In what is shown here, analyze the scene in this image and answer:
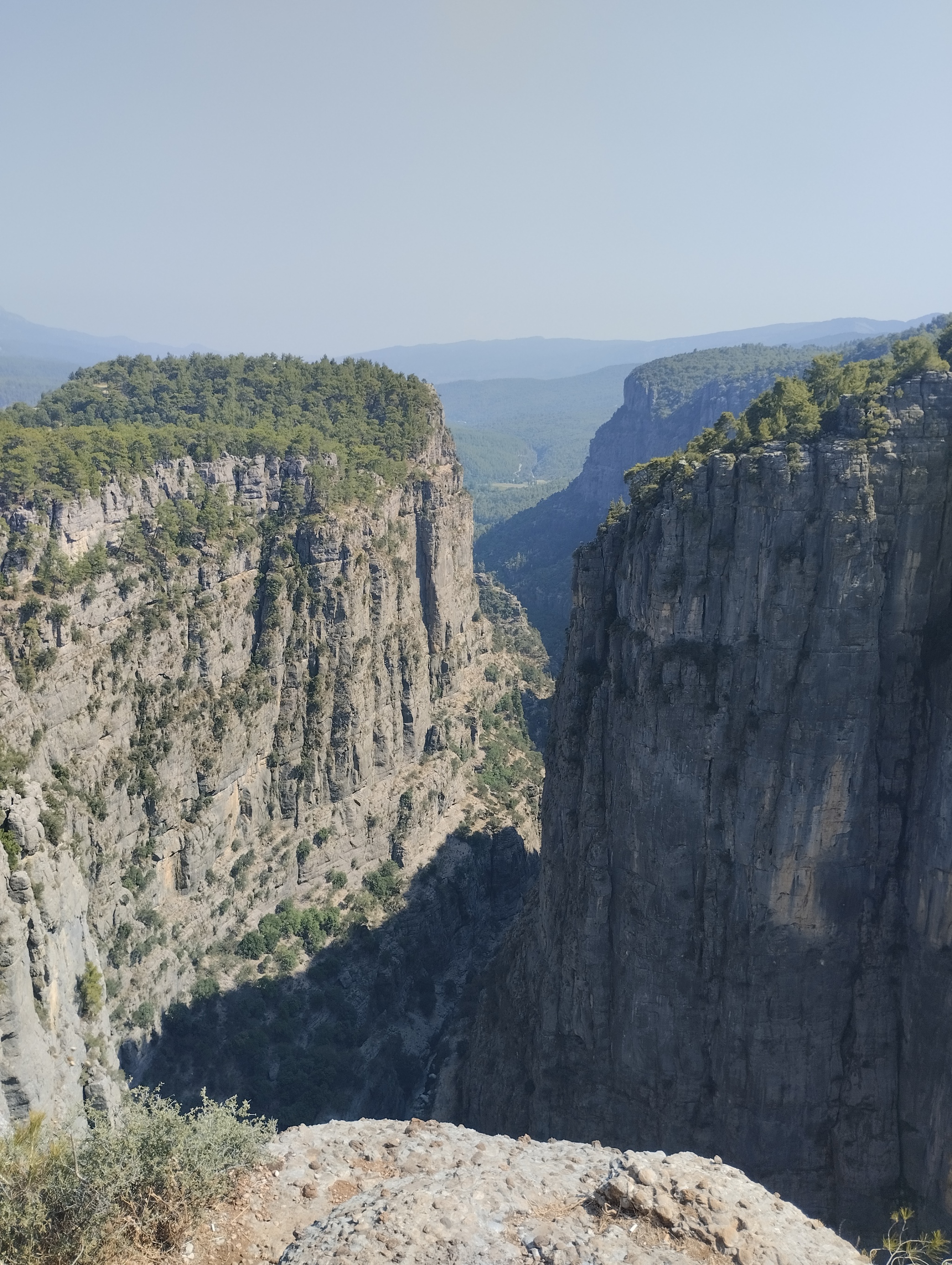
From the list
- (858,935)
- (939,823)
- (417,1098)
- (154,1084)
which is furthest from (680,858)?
(154,1084)

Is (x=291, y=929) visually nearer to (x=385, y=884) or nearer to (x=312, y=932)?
(x=312, y=932)

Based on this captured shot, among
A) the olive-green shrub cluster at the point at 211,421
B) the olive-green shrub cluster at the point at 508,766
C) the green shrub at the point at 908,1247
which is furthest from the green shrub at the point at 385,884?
the green shrub at the point at 908,1247

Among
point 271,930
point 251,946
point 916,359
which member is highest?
point 916,359

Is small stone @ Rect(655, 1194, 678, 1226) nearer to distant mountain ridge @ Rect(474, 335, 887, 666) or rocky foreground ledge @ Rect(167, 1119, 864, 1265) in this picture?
rocky foreground ledge @ Rect(167, 1119, 864, 1265)

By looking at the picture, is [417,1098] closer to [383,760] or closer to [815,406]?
[383,760]

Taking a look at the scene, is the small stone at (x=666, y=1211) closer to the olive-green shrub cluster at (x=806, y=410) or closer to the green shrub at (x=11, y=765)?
the olive-green shrub cluster at (x=806, y=410)

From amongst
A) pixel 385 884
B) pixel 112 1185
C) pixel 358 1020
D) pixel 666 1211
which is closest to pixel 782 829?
pixel 666 1211

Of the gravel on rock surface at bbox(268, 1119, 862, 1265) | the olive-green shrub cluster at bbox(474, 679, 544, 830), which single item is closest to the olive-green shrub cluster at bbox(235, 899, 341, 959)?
the olive-green shrub cluster at bbox(474, 679, 544, 830)
